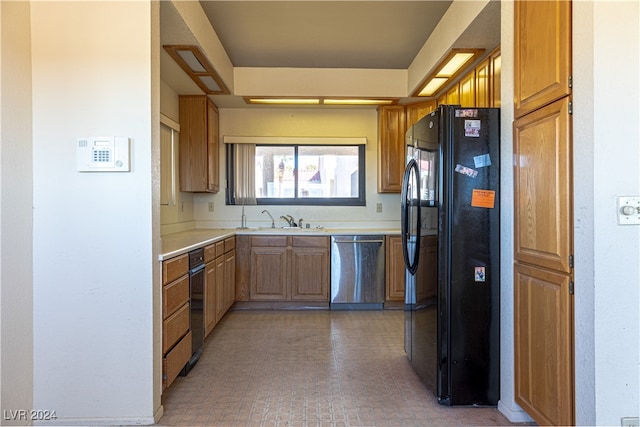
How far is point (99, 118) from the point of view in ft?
6.45

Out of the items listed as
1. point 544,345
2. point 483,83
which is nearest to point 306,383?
point 544,345

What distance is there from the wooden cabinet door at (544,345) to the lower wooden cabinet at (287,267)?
244 cm

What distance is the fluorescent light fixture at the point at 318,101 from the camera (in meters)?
4.22

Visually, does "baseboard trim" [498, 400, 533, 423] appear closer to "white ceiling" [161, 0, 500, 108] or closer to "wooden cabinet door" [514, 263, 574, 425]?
"wooden cabinet door" [514, 263, 574, 425]

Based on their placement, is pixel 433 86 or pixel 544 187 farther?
pixel 433 86

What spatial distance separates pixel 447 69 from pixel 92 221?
9.77 feet

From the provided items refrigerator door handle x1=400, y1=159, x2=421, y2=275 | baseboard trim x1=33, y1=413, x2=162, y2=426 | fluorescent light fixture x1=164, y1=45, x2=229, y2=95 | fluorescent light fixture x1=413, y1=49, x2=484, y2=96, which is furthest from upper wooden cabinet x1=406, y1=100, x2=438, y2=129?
baseboard trim x1=33, y1=413, x2=162, y2=426

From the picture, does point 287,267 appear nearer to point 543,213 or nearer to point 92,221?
point 92,221

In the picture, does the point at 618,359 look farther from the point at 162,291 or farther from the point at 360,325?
the point at 360,325

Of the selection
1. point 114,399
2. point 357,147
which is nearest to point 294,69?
point 357,147

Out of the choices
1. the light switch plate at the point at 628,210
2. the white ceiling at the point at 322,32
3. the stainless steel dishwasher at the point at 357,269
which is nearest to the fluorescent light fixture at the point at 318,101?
the white ceiling at the point at 322,32

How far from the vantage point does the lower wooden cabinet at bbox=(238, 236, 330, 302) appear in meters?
4.18

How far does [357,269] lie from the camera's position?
420 centimetres

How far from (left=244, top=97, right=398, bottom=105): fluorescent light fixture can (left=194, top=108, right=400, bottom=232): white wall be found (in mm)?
349
